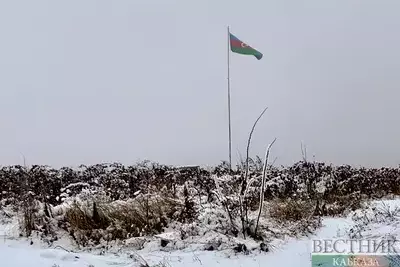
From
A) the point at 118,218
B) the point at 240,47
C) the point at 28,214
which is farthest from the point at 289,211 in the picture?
the point at 240,47

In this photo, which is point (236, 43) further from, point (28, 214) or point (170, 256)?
point (170, 256)

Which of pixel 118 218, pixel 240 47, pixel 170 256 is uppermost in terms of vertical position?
pixel 240 47

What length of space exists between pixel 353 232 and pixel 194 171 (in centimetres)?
630

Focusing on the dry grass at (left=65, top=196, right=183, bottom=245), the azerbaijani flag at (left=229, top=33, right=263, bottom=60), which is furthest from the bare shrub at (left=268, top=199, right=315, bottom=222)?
the azerbaijani flag at (left=229, top=33, right=263, bottom=60)

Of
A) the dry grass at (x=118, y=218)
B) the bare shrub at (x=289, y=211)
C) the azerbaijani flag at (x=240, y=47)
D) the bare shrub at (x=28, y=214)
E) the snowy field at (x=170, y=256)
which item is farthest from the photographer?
the azerbaijani flag at (x=240, y=47)

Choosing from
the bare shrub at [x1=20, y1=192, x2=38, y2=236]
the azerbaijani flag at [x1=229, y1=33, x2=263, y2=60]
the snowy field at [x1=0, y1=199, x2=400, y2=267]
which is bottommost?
the snowy field at [x1=0, y1=199, x2=400, y2=267]

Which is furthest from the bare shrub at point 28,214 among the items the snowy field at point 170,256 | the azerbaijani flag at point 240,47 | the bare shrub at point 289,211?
the azerbaijani flag at point 240,47

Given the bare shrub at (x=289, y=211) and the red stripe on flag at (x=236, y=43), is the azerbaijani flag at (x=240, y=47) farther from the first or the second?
the bare shrub at (x=289, y=211)

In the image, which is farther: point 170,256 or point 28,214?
point 28,214

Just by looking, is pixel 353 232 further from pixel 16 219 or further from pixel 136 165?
pixel 136 165

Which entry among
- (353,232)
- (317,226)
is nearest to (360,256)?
(353,232)

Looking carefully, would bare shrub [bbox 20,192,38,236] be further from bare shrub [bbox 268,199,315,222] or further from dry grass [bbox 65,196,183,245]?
bare shrub [bbox 268,199,315,222]

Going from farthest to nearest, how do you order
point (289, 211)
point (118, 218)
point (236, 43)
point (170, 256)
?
point (236, 43), point (289, 211), point (118, 218), point (170, 256)

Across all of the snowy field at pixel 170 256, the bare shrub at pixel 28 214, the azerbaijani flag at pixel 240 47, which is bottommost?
the snowy field at pixel 170 256
